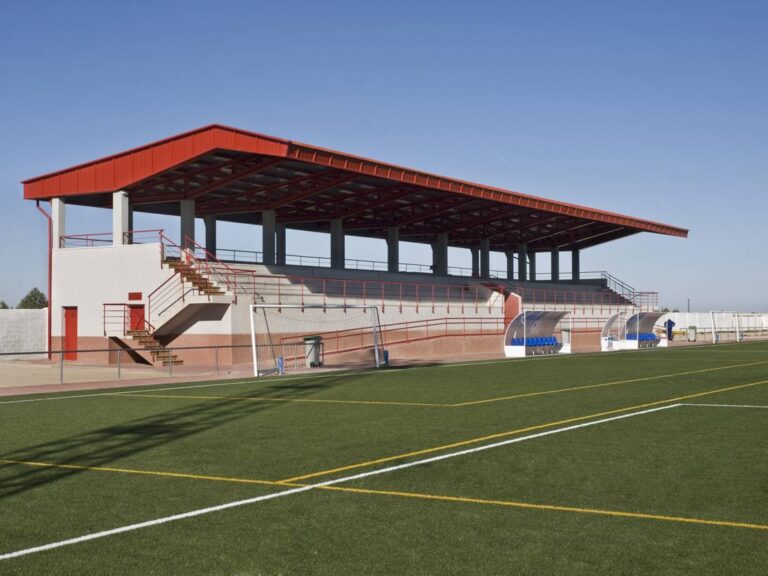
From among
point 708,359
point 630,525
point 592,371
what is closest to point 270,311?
point 592,371

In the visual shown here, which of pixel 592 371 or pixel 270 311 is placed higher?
pixel 270 311

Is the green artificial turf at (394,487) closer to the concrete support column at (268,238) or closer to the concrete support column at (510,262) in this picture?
the concrete support column at (268,238)

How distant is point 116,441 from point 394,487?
19.1 ft

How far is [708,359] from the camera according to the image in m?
35.8

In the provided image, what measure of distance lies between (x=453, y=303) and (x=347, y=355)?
12.8m

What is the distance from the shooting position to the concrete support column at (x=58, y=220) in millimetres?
41531

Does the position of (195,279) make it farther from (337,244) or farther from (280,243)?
(280,243)

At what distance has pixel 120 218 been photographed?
39.9 meters

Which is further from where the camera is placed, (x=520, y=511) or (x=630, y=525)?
(x=520, y=511)

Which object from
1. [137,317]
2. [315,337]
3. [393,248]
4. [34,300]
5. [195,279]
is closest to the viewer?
[315,337]

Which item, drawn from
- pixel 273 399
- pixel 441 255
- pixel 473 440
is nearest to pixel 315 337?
pixel 273 399

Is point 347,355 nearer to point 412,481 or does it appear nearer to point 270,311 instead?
point 270,311

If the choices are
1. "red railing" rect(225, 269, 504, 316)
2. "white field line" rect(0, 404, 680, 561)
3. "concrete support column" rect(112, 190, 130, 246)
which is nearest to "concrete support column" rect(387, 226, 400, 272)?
"red railing" rect(225, 269, 504, 316)

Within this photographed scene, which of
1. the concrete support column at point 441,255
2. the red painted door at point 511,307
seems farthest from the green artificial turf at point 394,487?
the concrete support column at point 441,255
